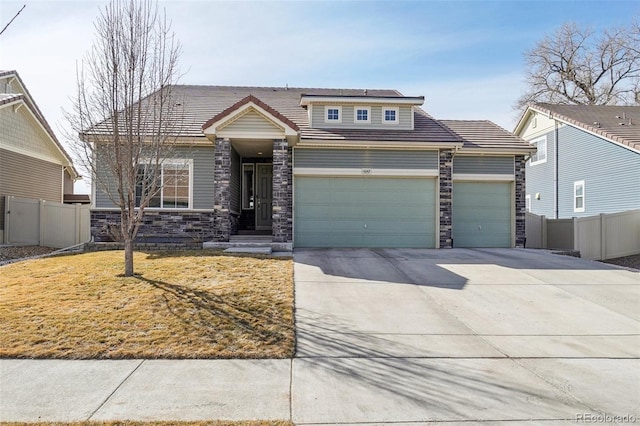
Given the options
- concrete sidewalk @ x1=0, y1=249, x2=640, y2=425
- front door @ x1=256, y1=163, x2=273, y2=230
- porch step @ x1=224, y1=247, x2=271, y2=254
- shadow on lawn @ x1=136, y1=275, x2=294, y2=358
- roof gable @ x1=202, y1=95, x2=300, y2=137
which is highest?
roof gable @ x1=202, y1=95, x2=300, y2=137

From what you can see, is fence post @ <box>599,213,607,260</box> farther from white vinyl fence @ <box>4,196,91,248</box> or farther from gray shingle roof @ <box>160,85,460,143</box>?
white vinyl fence @ <box>4,196,91,248</box>

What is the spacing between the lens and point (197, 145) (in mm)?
13641

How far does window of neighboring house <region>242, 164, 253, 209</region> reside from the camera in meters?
15.9

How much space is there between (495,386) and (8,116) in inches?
745

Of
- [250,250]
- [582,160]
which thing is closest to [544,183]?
[582,160]

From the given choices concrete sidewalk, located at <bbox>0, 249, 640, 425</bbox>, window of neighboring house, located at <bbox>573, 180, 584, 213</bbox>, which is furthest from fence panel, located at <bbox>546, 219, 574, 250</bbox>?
concrete sidewalk, located at <bbox>0, 249, 640, 425</bbox>

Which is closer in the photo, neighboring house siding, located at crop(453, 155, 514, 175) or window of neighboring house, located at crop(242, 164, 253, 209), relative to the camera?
neighboring house siding, located at crop(453, 155, 514, 175)

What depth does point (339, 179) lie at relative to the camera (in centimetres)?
1426

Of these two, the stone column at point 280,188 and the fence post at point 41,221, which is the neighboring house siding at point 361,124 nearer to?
the stone column at point 280,188

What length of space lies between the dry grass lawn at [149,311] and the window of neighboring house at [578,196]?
16.2 m

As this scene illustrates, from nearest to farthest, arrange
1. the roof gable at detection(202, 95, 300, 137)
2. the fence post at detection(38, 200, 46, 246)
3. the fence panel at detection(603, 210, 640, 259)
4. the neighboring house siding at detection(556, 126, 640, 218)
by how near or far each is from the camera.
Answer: the roof gable at detection(202, 95, 300, 137) → the fence post at detection(38, 200, 46, 246) → the fence panel at detection(603, 210, 640, 259) → the neighboring house siding at detection(556, 126, 640, 218)

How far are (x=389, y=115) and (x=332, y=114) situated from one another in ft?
6.80

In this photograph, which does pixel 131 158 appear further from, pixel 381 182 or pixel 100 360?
pixel 381 182

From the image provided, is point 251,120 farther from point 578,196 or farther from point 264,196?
point 578,196
